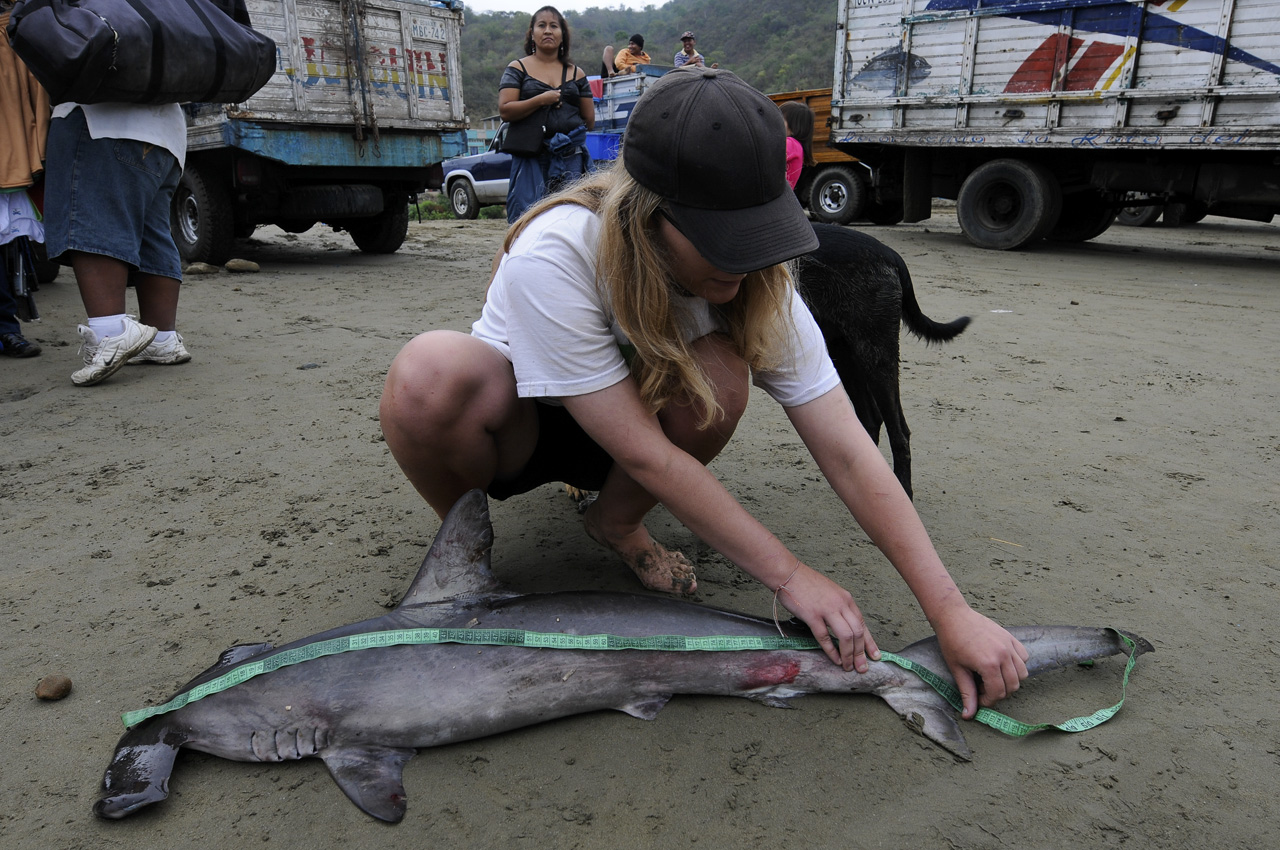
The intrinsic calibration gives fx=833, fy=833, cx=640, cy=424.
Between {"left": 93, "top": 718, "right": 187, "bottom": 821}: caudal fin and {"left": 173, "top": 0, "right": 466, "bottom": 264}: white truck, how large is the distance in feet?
19.6

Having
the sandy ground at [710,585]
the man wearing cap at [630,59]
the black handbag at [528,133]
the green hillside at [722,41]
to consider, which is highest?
the green hillside at [722,41]

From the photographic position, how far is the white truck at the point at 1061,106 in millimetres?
6906

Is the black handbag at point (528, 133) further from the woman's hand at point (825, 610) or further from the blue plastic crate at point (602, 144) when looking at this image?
the blue plastic crate at point (602, 144)

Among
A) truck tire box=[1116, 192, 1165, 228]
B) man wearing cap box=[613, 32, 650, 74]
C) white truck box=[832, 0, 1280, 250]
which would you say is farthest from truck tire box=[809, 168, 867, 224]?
man wearing cap box=[613, 32, 650, 74]

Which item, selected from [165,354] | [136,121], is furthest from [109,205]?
[165,354]

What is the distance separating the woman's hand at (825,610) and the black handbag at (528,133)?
4.21m

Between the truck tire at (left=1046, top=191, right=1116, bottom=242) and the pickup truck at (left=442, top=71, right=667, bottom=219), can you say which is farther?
the pickup truck at (left=442, top=71, right=667, bottom=219)

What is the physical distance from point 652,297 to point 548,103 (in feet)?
13.2

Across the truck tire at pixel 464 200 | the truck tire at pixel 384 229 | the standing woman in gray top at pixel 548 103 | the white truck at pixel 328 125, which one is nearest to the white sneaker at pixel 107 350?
the standing woman in gray top at pixel 548 103

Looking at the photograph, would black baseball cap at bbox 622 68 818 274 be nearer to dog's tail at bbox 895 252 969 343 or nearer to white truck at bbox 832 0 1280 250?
dog's tail at bbox 895 252 969 343

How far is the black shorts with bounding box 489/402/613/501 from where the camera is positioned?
2.04 m

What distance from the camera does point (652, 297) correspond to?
156cm

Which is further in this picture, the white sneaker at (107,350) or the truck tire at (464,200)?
the truck tire at (464,200)

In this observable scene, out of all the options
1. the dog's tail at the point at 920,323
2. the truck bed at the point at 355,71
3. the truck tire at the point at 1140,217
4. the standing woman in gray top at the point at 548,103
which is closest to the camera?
the dog's tail at the point at 920,323
